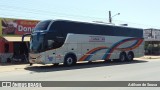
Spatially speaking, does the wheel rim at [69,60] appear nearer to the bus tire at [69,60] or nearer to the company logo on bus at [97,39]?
the bus tire at [69,60]

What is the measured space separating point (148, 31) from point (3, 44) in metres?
24.6

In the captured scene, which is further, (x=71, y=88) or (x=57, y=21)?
(x=57, y=21)

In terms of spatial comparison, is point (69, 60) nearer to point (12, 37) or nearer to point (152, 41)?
point (12, 37)

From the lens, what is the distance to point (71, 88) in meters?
11.9

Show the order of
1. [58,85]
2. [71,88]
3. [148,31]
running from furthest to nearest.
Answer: [148,31] → [58,85] → [71,88]

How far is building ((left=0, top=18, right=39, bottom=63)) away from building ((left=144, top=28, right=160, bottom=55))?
65.5 ft

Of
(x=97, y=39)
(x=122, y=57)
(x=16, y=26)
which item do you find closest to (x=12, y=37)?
(x=16, y=26)

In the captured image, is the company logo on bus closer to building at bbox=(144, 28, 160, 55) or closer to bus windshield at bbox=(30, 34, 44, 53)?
bus windshield at bbox=(30, 34, 44, 53)

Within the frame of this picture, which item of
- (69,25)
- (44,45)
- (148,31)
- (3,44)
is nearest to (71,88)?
(44,45)

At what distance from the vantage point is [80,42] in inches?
996

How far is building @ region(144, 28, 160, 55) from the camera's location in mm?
46625

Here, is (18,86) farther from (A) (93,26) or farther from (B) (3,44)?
(B) (3,44)

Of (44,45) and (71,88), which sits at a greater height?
(44,45)

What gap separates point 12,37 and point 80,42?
9132 millimetres
